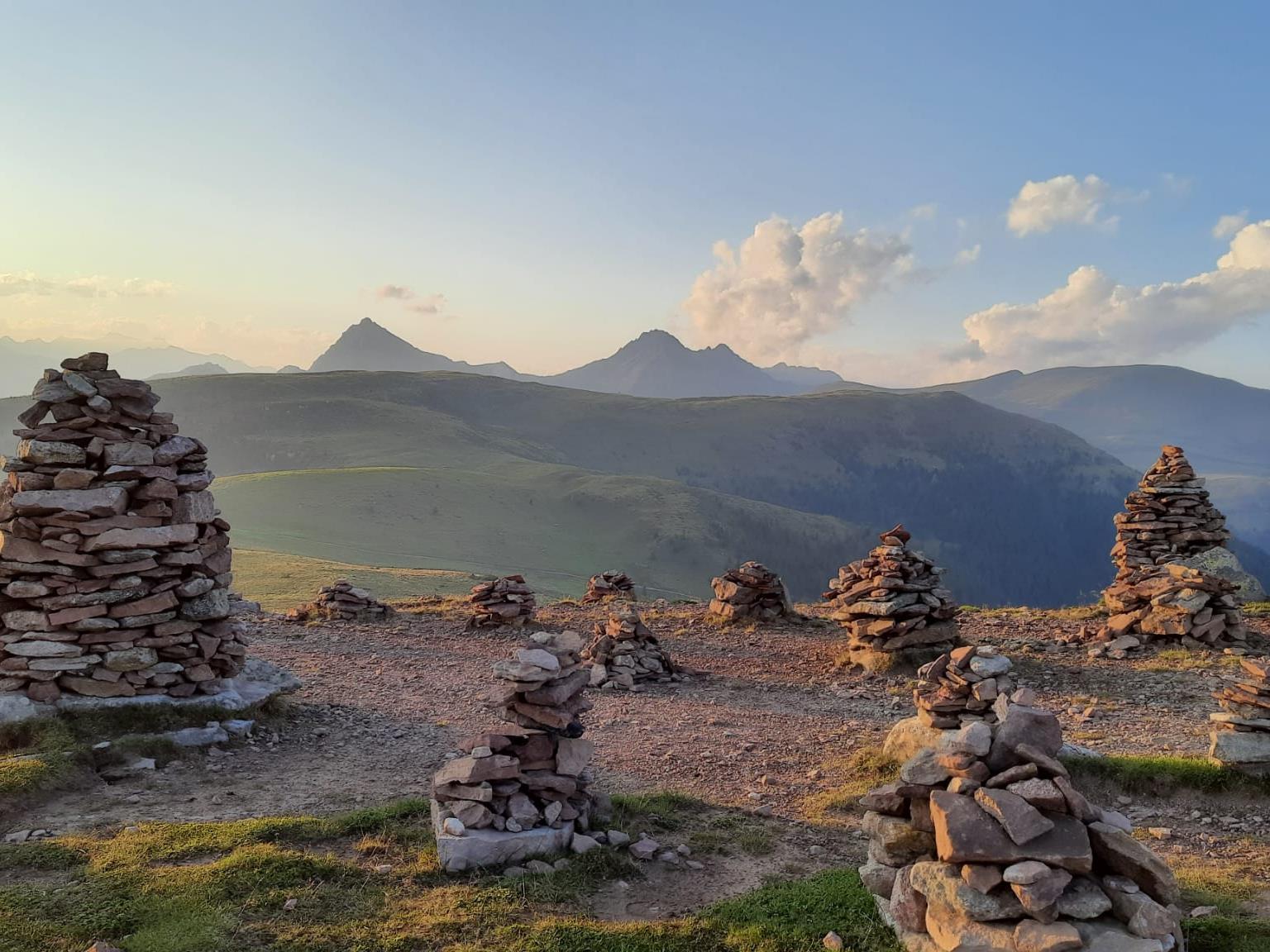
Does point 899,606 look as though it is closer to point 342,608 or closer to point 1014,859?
point 1014,859

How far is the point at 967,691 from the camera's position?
10961 mm

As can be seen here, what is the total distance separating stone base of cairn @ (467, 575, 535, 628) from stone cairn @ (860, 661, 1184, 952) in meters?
16.6

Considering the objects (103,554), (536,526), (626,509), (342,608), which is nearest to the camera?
(103,554)

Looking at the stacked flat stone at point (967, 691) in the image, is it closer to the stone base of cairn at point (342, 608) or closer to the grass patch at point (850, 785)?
the grass patch at point (850, 785)

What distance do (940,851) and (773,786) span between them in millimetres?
4893

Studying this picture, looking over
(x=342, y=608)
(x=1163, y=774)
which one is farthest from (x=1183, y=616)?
(x=342, y=608)

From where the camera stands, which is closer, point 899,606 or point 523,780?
point 523,780

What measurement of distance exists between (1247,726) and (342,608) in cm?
2053

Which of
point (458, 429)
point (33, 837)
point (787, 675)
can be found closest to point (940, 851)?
point (33, 837)

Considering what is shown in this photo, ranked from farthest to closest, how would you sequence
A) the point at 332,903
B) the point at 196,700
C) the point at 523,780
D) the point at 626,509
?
1. the point at 626,509
2. the point at 196,700
3. the point at 523,780
4. the point at 332,903

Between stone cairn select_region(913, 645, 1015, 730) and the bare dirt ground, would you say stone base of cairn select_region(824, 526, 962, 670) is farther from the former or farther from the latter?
stone cairn select_region(913, 645, 1015, 730)

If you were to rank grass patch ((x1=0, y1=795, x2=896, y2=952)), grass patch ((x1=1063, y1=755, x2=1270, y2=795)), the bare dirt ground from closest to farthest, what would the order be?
grass patch ((x1=0, y1=795, x2=896, y2=952)), the bare dirt ground, grass patch ((x1=1063, y1=755, x2=1270, y2=795))

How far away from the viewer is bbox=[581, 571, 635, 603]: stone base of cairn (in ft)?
88.4

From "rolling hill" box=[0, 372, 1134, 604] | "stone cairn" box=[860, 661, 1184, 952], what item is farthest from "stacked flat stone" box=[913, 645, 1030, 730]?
"rolling hill" box=[0, 372, 1134, 604]
